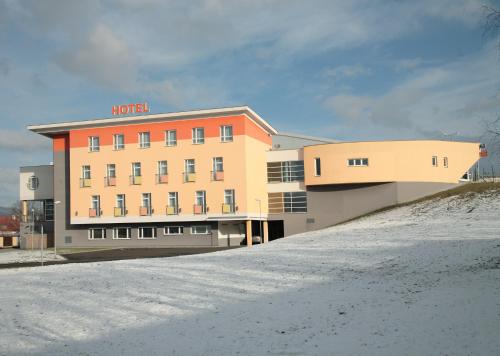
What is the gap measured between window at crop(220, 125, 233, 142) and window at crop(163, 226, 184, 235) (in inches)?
366

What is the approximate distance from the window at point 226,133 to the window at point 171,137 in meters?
4.65

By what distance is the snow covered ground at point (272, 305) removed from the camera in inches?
431

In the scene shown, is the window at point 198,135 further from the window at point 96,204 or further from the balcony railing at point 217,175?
the window at point 96,204

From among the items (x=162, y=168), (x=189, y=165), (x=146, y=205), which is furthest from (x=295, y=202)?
(x=146, y=205)

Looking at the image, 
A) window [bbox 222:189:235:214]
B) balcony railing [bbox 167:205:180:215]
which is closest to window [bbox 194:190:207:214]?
balcony railing [bbox 167:205:180:215]

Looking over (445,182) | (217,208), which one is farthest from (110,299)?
(445,182)

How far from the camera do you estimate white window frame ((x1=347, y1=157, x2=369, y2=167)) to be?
49.5 meters

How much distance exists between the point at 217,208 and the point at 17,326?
34218 millimetres

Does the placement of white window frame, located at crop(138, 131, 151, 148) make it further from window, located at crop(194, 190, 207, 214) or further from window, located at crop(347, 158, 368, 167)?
window, located at crop(347, 158, 368, 167)

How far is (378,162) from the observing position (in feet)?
162

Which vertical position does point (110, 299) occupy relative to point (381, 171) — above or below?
below

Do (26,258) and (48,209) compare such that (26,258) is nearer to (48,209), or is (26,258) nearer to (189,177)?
(189,177)

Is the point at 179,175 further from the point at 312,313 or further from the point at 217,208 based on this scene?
the point at 312,313

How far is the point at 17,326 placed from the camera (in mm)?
13789
